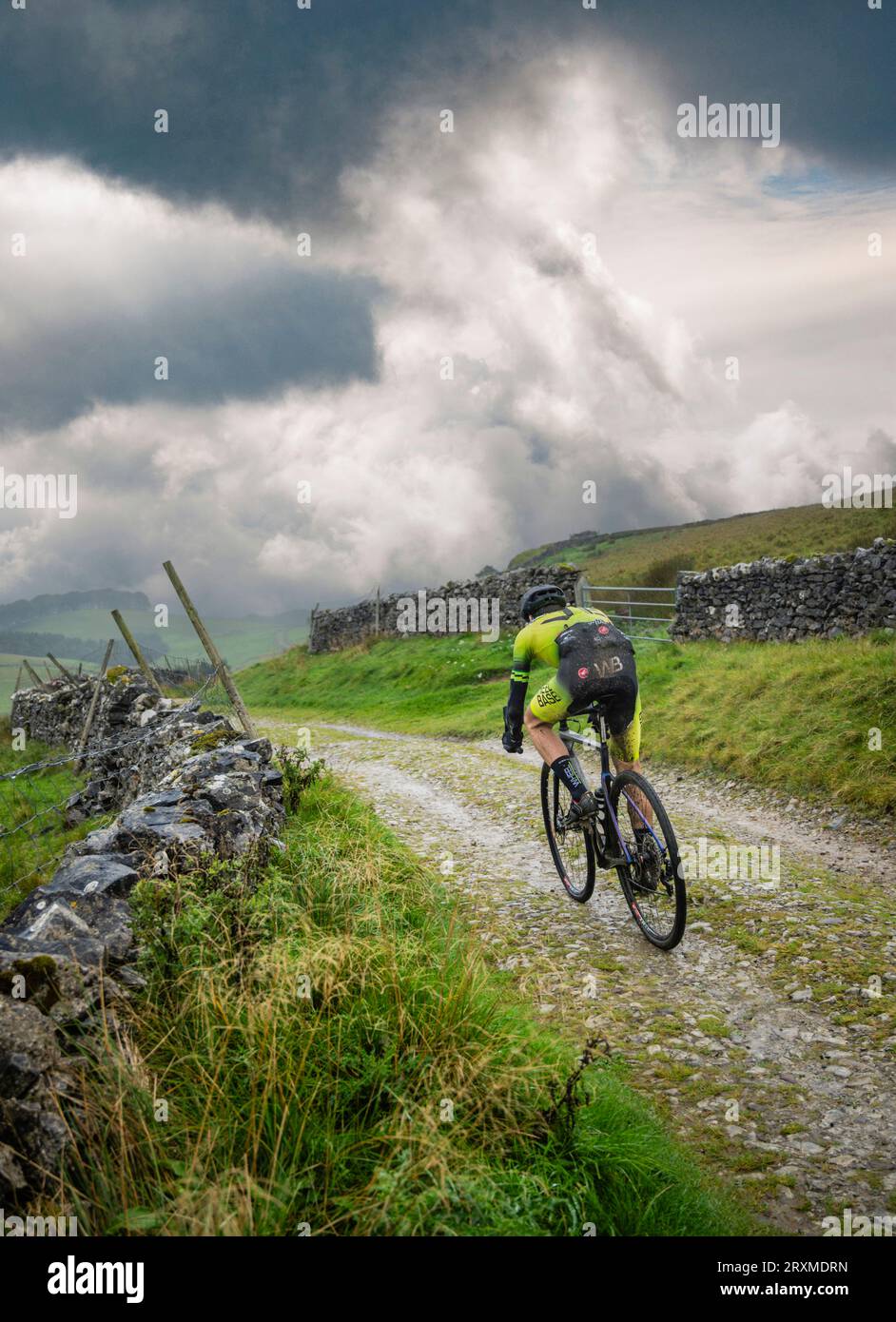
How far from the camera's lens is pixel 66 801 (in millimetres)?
12984

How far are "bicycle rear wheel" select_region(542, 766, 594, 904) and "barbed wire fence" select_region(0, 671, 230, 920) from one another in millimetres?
5930

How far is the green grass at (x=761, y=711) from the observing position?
9219 millimetres

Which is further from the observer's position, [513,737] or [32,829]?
[32,829]

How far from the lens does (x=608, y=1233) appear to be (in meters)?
2.79

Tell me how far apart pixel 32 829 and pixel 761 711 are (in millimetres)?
11984

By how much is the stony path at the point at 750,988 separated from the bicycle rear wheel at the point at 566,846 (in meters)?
0.17

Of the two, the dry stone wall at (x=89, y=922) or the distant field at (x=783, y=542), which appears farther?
the distant field at (x=783, y=542)

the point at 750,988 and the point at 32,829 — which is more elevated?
the point at 750,988

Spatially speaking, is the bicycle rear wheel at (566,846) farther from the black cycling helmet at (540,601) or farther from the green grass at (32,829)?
the green grass at (32,829)

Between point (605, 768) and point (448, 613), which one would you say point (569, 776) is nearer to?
point (605, 768)

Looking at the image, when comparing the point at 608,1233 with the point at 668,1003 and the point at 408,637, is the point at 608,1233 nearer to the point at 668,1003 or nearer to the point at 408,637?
the point at 668,1003

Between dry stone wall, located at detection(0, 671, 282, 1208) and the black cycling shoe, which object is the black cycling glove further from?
dry stone wall, located at detection(0, 671, 282, 1208)

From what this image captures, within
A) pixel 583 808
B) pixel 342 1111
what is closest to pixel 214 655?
pixel 583 808

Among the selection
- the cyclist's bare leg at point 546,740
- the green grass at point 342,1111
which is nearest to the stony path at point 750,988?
the green grass at point 342,1111
